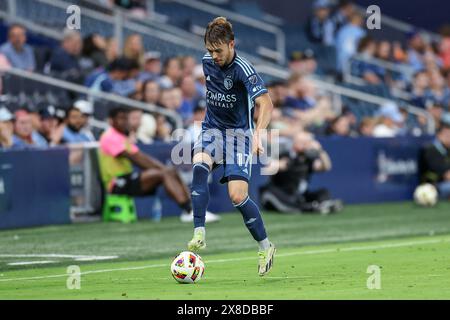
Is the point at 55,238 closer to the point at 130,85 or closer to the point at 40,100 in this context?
the point at 40,100

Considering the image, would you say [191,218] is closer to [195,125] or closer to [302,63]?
[195,125]

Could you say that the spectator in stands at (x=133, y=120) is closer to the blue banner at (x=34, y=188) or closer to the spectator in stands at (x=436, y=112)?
the blue banner at (x=34, y=188)

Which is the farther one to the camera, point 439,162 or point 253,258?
point 439,162

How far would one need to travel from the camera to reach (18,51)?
2028 centimetres

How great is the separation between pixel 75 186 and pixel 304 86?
7.08 meters

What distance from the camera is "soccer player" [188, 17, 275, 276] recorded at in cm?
1120

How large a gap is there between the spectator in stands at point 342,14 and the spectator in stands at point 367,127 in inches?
227

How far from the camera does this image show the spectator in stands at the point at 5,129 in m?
17.4

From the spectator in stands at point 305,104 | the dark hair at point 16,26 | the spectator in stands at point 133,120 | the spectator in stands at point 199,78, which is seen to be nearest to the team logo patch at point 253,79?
the spectator in stands at point 133,120

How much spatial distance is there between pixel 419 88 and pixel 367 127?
5067 millimetres

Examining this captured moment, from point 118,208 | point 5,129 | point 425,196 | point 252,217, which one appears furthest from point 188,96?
point 252,217
